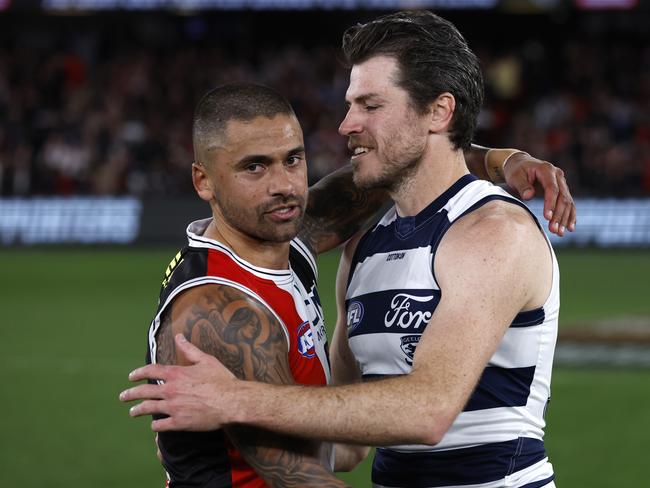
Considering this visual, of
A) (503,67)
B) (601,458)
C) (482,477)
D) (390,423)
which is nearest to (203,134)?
(390,423)

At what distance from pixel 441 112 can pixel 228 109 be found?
0.78 meters

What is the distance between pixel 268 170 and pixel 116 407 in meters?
6.40

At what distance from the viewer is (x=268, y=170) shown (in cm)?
356

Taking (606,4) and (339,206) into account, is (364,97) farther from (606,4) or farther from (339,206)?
(606,4)

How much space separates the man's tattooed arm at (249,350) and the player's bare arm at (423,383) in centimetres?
10

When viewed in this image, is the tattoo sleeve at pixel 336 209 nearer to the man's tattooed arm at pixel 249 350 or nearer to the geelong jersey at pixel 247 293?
the geelong jersey at pixel 247 293

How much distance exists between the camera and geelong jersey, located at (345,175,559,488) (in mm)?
3520

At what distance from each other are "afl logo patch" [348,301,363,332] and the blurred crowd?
51.8ft

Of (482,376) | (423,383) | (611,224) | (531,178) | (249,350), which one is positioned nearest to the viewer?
(423,383)

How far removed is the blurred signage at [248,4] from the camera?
20125 mm

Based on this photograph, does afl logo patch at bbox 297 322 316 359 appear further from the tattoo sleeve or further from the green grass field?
the green grass field

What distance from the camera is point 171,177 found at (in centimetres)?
2167

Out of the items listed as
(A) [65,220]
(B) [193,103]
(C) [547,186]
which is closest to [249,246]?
(C) [547,186]

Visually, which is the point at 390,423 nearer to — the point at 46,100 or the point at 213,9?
the point at 213,9
